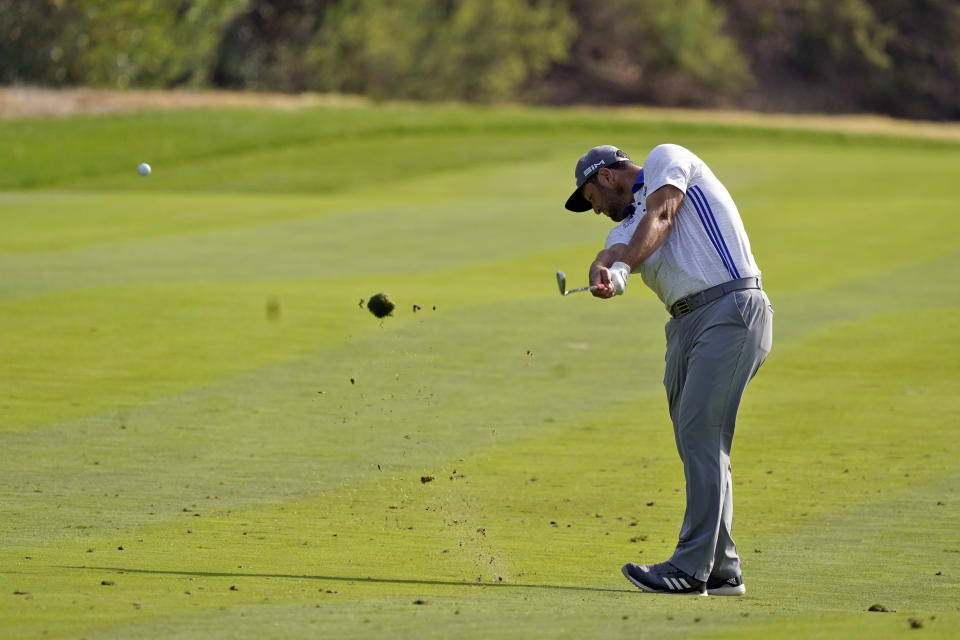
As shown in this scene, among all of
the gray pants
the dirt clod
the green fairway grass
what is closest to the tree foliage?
the green fairway grass

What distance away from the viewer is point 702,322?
680 centimetres

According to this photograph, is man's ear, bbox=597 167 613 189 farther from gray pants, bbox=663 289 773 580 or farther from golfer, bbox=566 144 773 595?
gray pants, bbox=663 289 773 580

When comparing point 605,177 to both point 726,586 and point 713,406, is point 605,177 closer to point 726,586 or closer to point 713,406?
point 713,406

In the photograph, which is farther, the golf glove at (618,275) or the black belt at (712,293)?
the black belt at (712,293)

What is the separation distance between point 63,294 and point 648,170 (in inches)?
337

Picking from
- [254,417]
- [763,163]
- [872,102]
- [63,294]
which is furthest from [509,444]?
[872,102]

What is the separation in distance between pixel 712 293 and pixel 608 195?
69 cm

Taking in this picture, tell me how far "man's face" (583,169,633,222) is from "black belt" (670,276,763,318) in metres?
0.53

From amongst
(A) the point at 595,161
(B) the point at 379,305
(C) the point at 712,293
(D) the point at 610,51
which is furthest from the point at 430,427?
(D) the point at 610,51

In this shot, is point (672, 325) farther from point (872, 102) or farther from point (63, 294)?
point (872, 102)

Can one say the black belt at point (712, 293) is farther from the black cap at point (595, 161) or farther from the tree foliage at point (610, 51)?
the tree foliage at point (610, 51)

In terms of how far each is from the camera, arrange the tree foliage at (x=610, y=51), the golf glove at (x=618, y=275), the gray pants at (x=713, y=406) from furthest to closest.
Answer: the tree foliage at (x=610, y=51) → the gray pants at (x=713, y=406) → the golf glove at (x=618, y=275)

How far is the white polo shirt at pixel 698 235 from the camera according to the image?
22.1ft

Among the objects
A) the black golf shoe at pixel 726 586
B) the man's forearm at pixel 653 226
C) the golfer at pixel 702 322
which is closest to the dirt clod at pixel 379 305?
the golfer at pixel 702 322
